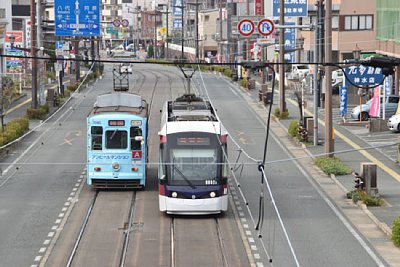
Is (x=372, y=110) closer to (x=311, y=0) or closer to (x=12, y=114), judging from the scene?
(x=12, y=114)

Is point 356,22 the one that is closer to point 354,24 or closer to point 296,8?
point 354,24

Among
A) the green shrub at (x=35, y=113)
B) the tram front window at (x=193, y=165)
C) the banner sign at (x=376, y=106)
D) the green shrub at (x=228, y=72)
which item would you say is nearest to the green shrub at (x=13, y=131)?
the green shrub at (x=35, y=113)

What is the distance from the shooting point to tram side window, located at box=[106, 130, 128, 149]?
3359 cm

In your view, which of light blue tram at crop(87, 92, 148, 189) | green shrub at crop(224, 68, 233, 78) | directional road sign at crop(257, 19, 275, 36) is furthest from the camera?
green shrub at crop(224, 68, 233, 78)

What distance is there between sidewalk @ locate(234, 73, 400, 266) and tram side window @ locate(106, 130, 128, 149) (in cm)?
656

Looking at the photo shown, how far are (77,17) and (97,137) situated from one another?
91.0ft

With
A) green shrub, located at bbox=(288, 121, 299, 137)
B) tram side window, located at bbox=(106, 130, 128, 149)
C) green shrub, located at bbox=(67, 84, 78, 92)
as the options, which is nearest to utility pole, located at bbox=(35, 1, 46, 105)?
green shrub, located at bbox=(67, 84, 78, 92)

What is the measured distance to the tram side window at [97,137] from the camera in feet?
110

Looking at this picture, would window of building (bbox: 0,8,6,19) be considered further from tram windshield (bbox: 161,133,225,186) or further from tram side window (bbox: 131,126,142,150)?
tram windshield (bbox: 161,133,225,186)

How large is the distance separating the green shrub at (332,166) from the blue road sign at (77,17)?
24.3 metres

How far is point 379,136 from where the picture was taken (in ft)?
161

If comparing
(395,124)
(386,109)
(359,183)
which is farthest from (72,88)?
(359,183)

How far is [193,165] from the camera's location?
29578 millimetres

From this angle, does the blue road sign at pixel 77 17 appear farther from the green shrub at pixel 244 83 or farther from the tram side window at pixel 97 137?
the tram side window at pixel 97 137
